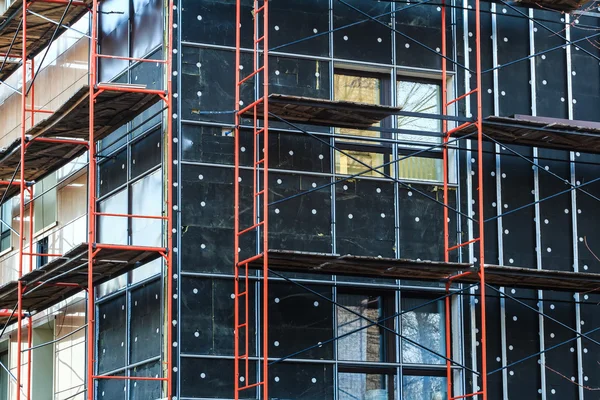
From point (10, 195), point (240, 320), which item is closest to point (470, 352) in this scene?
point (240, 320)

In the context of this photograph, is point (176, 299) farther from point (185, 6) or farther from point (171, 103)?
point (185, 6)

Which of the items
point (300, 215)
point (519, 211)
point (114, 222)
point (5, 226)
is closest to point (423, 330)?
point (519, 211)

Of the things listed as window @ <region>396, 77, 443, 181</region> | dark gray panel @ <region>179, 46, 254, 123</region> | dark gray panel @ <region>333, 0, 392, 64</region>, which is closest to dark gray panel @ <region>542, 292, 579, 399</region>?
window @ <region>396, 77, 443, 181</region>

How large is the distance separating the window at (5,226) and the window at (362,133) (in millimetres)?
8828

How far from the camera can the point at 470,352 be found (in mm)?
23906

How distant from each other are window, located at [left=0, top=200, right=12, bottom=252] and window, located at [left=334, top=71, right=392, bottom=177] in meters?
8.83

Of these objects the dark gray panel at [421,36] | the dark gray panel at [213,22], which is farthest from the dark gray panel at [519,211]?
the dark gray panel at [213,22]

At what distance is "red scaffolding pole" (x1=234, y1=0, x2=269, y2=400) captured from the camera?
2198 centimetres

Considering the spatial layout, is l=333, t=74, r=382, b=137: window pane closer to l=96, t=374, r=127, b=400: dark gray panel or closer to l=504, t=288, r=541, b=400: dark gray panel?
l=504, t=288, r=541, b=400: dark gray panel

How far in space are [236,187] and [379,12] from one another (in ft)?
13.7

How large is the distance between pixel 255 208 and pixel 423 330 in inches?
136

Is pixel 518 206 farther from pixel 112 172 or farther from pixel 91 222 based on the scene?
pixel 91 222

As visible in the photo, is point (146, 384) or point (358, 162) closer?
point (146, 384)

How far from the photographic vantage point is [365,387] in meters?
23.4
